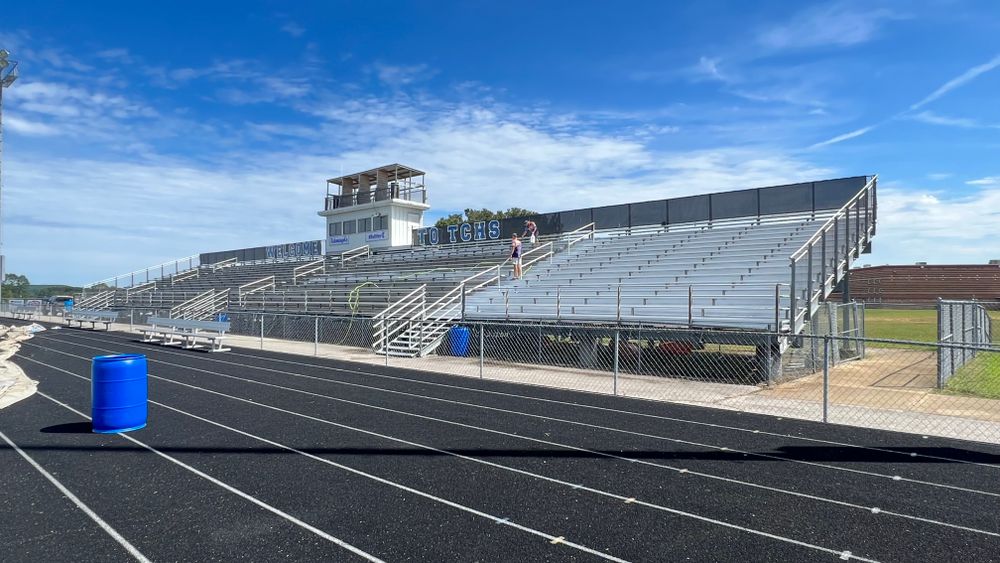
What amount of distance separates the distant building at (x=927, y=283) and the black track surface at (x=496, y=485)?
50604mm

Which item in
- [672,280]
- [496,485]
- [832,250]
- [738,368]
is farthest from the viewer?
[672,280]

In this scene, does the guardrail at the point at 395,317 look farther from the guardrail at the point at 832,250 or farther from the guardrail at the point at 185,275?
the guardrail at the point at 185,275

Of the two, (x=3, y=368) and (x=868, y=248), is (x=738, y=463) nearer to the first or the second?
(x=868, y=248)

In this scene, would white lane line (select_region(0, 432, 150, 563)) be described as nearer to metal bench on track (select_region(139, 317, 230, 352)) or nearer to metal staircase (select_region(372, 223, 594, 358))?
metal staircase (select_region(372, 223, 594, 358))

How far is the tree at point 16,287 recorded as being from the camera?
6531cm

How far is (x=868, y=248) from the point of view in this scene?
1861 centimetres

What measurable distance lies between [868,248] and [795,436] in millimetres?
12689

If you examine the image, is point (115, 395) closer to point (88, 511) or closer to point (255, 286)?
point (88, 511)

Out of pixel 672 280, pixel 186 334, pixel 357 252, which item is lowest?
pixel 186 334

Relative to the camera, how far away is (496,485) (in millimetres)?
6492

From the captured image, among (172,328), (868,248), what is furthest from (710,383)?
(172,328)

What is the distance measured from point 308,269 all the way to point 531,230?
1625 centimetres

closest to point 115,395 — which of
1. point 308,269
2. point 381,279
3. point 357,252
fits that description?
point 381,279

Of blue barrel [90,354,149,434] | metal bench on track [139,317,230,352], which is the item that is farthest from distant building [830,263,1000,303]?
blue barrel [90,354,149,434]
